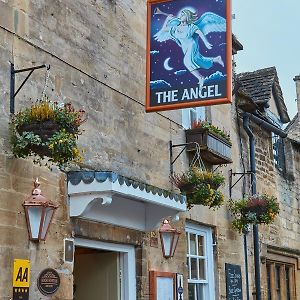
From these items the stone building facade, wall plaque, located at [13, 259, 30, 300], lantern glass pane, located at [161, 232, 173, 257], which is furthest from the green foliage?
wall plaque, located at [13, 259, 30, 300]

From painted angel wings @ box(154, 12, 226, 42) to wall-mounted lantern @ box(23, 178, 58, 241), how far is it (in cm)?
283

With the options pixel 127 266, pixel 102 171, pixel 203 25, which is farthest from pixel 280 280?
pixel 102 171

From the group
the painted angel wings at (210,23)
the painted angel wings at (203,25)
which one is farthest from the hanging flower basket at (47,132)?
the painted angel wings at (210,23)

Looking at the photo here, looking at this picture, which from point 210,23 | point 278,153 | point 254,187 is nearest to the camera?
point 210,23

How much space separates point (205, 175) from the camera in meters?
9.68

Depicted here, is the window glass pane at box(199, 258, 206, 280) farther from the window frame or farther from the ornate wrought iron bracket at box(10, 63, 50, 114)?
the ornate wrought iron bracket at box(10, 63, 50, 114)

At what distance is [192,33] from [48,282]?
11.8ft

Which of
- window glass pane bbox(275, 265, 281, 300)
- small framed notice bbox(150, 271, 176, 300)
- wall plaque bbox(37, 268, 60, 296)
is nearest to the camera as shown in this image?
wall plaque bbox(37, 268, 60, 296)

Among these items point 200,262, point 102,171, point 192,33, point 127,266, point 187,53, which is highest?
point 192,33

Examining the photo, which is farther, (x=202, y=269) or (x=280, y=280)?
(x=280, y=280)

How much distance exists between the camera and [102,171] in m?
7.59

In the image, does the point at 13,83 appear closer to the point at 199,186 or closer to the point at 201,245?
the point at 199,186

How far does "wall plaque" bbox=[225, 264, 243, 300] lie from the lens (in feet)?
38.0

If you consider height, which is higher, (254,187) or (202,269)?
(254,187)
